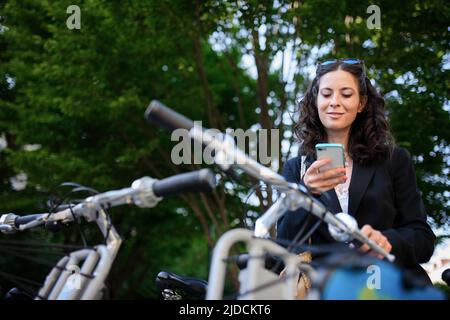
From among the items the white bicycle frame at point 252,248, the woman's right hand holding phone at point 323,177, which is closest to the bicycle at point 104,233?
the white bicycle frame at point 252,248

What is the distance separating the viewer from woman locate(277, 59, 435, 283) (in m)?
2.89

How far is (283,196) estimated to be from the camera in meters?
2.24

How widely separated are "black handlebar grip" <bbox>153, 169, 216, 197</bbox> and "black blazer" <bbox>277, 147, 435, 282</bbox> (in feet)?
3.57

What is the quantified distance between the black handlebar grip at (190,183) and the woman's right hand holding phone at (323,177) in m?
0.88

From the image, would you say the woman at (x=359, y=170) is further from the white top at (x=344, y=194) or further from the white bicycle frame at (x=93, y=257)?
the white bicycle frame at (x=93, y=257)

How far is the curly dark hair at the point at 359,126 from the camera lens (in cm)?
329

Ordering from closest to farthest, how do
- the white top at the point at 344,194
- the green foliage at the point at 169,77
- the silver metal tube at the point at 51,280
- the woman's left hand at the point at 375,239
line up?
the silver metal tube at the point at 51,280 → the woman's left hand at the point at 375,239 → the white top at the point at 344,194 → the green foliage at the point at 169,77

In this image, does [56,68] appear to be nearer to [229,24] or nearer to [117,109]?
[117,109]

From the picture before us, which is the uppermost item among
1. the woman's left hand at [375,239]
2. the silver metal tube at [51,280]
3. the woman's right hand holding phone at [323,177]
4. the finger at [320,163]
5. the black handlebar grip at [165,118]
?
the black handlebar grip at [165,118]

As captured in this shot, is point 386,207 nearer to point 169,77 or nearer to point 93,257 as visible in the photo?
point 93,257

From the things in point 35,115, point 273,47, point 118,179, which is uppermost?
point 273,47

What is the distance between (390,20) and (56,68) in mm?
5449

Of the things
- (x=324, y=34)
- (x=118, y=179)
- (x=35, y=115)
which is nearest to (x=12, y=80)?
(x=35, y=115)

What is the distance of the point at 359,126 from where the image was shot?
3490mm
